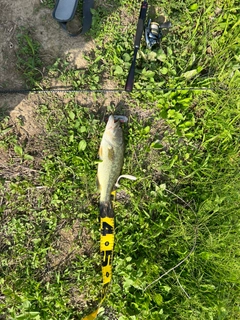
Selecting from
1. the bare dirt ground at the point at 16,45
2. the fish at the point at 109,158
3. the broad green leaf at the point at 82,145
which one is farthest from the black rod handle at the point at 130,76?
the broad green leaf at the point at 82,145

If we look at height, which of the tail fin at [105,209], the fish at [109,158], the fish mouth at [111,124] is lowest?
the tail fin at [105,209]

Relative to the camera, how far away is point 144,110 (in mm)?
4090

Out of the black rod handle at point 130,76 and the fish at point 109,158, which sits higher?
the black rod handle at point 130,76

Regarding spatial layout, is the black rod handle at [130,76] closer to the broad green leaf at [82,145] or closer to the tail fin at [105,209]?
the broad green leaf at [82,145]

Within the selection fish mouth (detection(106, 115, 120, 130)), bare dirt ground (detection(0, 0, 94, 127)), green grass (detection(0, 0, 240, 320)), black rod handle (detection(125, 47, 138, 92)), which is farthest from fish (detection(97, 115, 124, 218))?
bare dirt ground (detection(0, 0, 94, 127))

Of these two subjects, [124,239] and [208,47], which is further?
[208,47]

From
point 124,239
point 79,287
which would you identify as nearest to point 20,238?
point 79,287

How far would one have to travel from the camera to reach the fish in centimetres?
379

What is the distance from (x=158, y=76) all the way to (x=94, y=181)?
150 centimetres

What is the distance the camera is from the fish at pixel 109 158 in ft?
12.4

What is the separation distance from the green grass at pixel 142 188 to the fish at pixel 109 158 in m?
0.16

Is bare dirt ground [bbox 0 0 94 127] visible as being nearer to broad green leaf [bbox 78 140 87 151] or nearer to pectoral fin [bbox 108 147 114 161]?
broad green leaf [bbox 78 140 87 151]

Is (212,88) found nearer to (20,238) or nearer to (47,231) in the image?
(47,231)

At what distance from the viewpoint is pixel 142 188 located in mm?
4070
